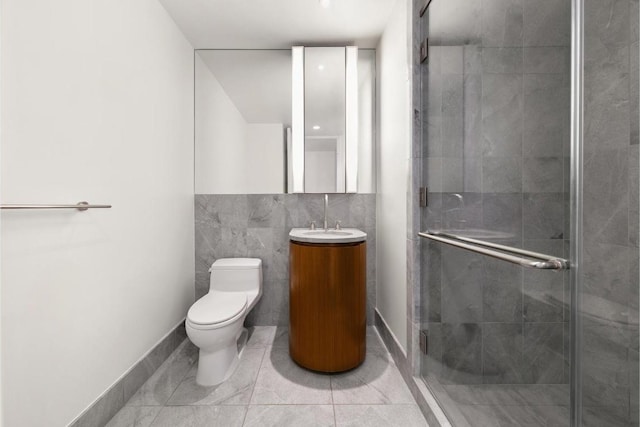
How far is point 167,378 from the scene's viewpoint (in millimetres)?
1692

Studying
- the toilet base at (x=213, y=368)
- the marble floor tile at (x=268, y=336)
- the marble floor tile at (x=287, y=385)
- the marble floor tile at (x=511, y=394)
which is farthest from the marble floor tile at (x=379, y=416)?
the marble floor tile at (x=268, y=336)

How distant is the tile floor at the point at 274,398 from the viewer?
1.36 meters

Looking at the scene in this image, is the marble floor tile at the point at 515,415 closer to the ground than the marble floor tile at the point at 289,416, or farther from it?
farther from it

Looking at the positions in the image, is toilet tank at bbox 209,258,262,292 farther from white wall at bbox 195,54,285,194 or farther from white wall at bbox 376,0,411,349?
white wall at bbox 376,0,411,349

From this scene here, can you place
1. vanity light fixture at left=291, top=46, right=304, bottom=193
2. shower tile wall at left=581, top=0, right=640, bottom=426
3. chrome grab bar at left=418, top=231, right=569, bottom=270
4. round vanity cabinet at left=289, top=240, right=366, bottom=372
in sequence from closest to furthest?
A: shower tile wall at left=581, top=0, right=640, bottom=426 < chrome grab bar at left=418, top=231, right=569, bottom=270 < round vanity cabinet at left=289, top=240, right=366, bottom=372 < vanity light fixture at left=291, top=46, right=304, bottom=193

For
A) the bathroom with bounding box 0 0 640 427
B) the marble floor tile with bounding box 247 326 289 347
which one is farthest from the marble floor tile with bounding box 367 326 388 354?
the marble floor tile with bounding box 247 326 289 347

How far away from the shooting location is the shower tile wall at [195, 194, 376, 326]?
94.4 inches

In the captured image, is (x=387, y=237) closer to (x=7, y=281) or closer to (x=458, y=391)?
(x=458, y=391)

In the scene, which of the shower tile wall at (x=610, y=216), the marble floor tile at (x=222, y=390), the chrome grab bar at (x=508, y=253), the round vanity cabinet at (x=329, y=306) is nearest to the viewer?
the shower tile wall at (x=610, y=216)

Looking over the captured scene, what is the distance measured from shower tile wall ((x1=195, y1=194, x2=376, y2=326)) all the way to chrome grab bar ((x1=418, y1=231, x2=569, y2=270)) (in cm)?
113

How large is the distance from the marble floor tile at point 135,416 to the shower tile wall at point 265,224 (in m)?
1.03

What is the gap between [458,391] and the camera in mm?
1201

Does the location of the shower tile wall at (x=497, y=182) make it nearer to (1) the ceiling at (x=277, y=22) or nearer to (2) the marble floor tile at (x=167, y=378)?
(1) the ceiling at (x=277, y=22)

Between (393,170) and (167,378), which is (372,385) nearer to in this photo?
(167,378)
